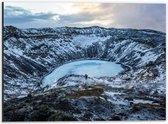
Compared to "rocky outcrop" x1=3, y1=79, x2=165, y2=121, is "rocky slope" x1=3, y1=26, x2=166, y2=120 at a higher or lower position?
higher

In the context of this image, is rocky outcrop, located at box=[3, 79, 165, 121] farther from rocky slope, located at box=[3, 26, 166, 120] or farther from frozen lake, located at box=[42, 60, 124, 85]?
frozen lake, located at box=[42, 60, 124, 85]

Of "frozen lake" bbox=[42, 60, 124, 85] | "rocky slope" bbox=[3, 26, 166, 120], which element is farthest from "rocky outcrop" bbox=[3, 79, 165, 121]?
"frozen lake" bbox=[42, 60, 124, 85]

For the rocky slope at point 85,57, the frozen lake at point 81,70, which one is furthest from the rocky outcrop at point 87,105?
the frozen lake at point 81,70

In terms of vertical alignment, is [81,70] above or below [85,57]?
below

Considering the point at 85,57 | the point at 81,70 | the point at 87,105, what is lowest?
the point at 87,105

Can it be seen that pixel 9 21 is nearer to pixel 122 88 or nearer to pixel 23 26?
pixel 23 26

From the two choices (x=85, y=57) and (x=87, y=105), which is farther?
(x=85, y=57)

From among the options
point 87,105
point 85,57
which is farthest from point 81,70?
point 87,105

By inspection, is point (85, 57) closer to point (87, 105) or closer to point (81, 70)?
point (81, 70)
